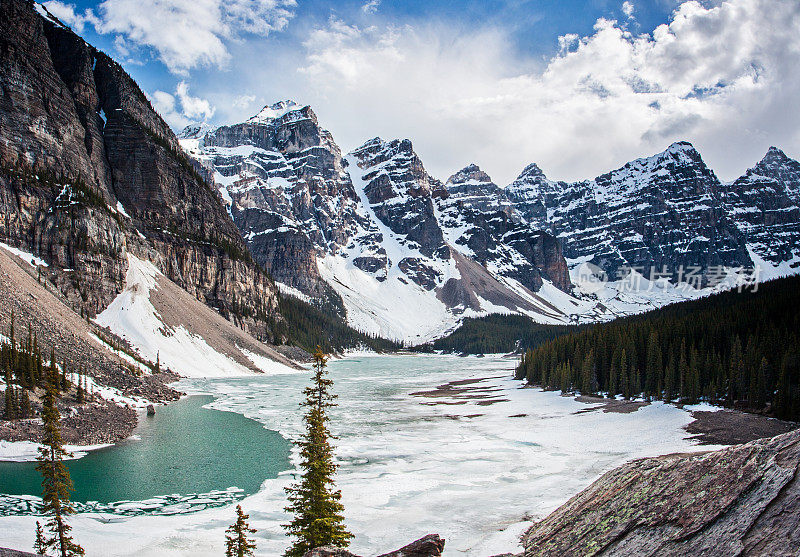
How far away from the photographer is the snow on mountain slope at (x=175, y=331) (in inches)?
3179

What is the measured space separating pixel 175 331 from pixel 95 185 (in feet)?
137

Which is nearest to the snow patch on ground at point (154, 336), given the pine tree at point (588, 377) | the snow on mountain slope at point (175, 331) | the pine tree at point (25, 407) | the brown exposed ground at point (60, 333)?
the snow on mountain slope at point (175, 331)

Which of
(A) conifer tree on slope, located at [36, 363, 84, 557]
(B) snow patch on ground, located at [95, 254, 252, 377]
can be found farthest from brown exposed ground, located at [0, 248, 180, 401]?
(A) conifer tree on slope, located at [36, 363, 84, 557]

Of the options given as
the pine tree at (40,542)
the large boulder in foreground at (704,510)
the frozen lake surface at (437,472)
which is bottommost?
the frozen lake surface at (437,472)

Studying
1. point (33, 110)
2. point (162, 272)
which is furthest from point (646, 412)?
point (33, 110)

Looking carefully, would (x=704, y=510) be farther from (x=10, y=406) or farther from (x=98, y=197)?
(x=98, y=197)

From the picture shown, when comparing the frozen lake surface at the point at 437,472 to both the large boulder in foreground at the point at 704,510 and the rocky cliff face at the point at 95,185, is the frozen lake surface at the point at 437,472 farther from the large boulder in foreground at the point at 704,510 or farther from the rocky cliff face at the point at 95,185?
the rocky cliff face at the point at 95,185

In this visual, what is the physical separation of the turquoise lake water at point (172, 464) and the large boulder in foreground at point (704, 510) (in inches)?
771

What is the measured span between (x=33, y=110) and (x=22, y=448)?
91.5 m

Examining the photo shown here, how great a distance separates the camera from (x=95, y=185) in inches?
4119

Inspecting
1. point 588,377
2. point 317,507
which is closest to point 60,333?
point 317,507

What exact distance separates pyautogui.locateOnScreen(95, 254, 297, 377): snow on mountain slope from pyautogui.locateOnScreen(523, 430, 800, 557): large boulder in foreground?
7917 centimetres

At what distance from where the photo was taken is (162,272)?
107 m

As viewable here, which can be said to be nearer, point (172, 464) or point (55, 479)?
point (55, 479)
